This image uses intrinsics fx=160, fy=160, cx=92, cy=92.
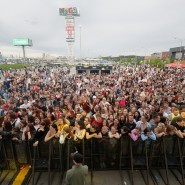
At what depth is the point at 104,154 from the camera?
15.7 feet

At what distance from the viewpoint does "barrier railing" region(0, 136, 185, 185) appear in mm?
4605

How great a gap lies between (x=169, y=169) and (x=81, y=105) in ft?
16.7

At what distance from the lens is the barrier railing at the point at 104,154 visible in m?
4.61

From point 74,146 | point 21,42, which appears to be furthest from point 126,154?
point 21,42

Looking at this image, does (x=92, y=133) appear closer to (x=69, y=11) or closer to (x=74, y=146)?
(x=74, y=146)

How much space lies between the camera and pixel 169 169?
487 centimetres

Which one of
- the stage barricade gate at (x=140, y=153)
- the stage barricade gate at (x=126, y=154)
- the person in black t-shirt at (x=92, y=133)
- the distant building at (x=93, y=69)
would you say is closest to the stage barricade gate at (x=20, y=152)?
the person in black t-shirt at (x=92, y=133)

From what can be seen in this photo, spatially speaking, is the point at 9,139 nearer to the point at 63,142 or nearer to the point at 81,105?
the point at 63,142

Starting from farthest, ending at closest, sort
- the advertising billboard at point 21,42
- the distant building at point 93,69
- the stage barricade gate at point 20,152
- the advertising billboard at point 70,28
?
the advertising billboard at point 70,28, the advertising billboard at point 21,42, the distant building at point 93,69, the stage barricade gate at point 20,152

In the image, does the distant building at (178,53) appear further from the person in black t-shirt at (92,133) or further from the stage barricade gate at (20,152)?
the stage barricade gate at (20,152)

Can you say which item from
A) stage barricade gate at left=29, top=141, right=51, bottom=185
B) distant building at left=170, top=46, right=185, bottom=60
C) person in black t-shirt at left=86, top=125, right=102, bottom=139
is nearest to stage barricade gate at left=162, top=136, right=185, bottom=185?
person in black t-shirt at left=86, top=125, right=102, bottom=139

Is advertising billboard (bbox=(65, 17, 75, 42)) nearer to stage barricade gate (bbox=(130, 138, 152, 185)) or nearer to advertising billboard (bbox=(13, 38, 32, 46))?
advertising billboard (bbox=(13, 38, 32, 46))

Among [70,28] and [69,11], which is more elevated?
[69,11]

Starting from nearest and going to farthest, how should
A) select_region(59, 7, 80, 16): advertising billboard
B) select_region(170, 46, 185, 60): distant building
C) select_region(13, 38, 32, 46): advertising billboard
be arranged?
select_region(170, 46, 185, 60): distant building → select_region(13, 38, 32, 46): advertising billboard → select_region(59, 7, 80, 16): advertising billboard
